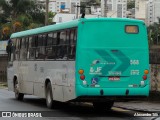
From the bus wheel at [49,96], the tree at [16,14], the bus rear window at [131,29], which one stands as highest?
the tree at [16,14]

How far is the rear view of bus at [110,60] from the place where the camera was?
14547 mm

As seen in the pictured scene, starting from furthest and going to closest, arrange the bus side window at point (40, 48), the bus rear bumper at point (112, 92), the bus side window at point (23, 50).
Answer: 1. the bus side window at point (23, 50)
2. the bus side window at point (40, 48)
3. the bus rear bumper at point (112, 92)

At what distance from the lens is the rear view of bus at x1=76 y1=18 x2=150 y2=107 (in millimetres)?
14547

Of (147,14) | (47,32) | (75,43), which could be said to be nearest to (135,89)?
(75,43)

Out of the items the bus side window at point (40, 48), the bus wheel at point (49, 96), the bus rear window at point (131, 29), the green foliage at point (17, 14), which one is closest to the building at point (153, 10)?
the green foliage at point (17, 14)

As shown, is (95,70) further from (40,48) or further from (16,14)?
(16,14)

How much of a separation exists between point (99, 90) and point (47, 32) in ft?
13.2

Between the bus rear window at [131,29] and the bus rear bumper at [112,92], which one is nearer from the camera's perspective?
the bus rear bumper at [112,92]

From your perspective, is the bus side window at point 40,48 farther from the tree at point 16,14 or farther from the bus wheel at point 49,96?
the tree at point 16,14

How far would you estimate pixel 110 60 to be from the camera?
579 inches

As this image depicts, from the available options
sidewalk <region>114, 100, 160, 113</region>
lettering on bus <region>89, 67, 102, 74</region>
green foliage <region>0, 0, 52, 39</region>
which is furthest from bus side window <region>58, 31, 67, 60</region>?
green foliage <region>0, 0, 52, 39</region>

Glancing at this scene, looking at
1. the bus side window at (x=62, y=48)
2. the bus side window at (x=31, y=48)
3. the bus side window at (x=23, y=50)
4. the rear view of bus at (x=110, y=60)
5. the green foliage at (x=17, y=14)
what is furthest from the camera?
the green foliage at (x=17, y=14)

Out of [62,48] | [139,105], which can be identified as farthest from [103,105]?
[62,48]

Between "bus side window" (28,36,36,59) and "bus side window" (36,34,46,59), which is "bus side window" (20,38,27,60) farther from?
"bus side window" (36,34,46,59)
